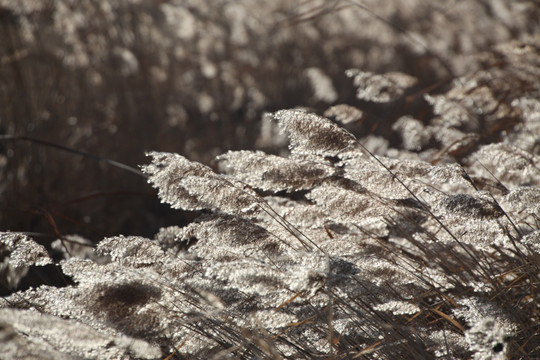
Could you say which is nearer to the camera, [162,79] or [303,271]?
[303,271]

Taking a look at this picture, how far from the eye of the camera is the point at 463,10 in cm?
602

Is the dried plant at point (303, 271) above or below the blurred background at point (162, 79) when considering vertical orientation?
below

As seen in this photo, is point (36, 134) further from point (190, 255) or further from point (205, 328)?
point (205, 328)

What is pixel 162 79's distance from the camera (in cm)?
467

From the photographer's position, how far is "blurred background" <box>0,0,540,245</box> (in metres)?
2.98

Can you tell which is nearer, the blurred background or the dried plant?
the dried plant

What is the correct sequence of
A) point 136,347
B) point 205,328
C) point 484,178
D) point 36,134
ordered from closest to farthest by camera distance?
point 136,347 → point 205,328 → point 484,178 → point 36,134

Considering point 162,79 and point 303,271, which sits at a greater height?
point 162,79

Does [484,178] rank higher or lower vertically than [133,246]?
higher

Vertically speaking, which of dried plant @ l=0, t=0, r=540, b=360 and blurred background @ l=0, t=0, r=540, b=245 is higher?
blurred background @ l=0, t=0, r=540, b=245

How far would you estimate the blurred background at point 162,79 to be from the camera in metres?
2.98

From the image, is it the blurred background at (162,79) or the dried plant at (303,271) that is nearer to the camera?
the dried plant at (303,271)

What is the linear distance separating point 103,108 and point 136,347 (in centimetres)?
316

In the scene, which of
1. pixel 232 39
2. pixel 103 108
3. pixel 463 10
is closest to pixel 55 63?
pixel 103 108
